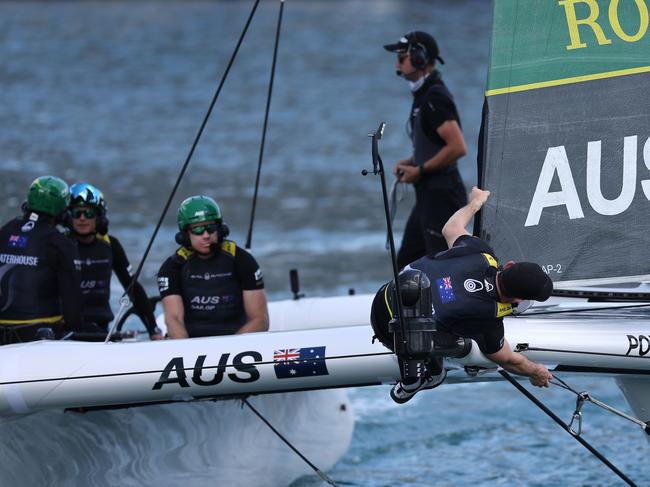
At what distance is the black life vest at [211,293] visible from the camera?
6609mm

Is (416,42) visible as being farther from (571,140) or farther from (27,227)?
(27,227)

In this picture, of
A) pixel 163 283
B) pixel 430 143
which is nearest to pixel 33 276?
pixel 163 283

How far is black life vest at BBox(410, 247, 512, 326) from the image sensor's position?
491 centimetres

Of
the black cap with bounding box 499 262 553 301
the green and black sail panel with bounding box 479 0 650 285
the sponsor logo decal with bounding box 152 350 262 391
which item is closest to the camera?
the black cap with bounding box 499 262 553 301

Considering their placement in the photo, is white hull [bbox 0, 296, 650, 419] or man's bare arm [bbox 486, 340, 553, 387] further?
white hull [bbox 0, 296, 650, 419]

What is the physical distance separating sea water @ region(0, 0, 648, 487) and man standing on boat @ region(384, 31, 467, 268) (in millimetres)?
1432

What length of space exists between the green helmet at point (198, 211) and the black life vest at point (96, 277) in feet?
3.04

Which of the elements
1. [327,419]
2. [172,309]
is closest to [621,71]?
[172,309]

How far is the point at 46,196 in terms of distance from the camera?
6488 millimetres

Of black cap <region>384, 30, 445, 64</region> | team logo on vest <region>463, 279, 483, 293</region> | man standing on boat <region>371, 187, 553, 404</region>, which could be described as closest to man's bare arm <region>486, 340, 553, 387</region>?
man standing on boat <region>371, 187, 553, 404</region>

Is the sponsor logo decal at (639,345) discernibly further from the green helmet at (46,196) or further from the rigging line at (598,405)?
the green helmet at (46,196)

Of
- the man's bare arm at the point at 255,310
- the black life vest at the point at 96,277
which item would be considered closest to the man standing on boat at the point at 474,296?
the man's bare arm at the point at 255,310

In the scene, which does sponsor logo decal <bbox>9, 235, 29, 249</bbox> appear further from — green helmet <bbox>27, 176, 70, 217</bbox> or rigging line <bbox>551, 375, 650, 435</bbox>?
rigging line <bbox>551, 375, 650, 435</bbox>

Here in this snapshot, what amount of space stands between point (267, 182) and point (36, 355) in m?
14.4
